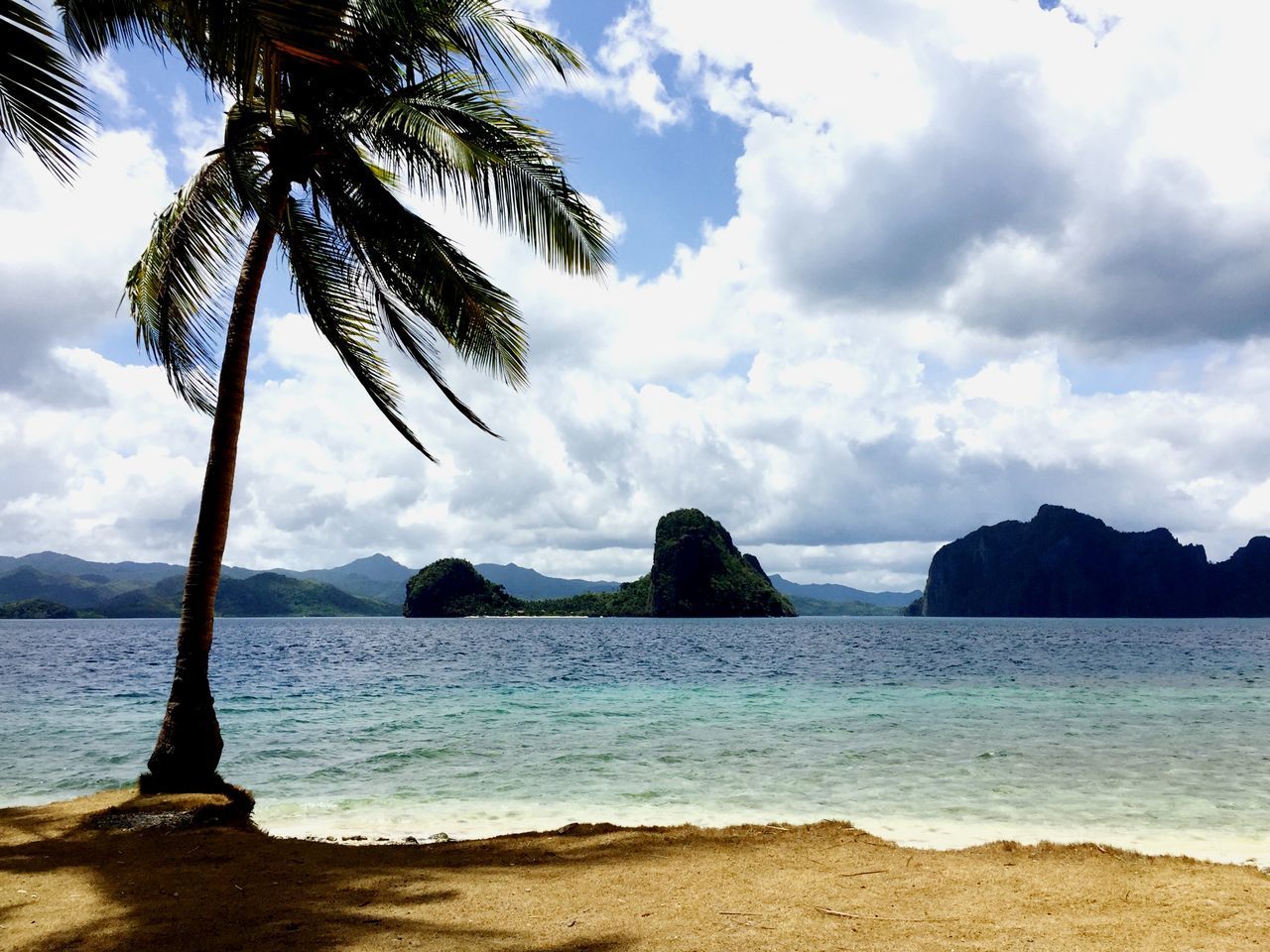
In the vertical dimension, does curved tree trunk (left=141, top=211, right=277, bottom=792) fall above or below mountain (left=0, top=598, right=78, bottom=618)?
above

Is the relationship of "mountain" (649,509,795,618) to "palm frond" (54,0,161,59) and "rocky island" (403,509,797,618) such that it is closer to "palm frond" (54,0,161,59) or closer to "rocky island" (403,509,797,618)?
"rocky island" (403,509,797,618)

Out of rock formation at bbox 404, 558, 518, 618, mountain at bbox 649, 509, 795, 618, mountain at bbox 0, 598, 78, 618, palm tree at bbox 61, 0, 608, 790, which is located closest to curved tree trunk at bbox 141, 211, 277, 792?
palm tree at bbox 61, 0, 608, 790

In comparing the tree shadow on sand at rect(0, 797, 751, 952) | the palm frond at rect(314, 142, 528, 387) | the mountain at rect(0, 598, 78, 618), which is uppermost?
the palm frond at rect(314, 142, 528, 387)

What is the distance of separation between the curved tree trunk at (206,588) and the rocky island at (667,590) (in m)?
141

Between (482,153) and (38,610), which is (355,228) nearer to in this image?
(482,153)

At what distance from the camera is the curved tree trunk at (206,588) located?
25.4ft

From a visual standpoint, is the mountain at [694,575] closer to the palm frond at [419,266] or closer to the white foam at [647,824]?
the white foam at [647,824]

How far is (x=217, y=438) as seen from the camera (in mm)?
8016

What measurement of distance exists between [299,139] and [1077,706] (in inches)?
908

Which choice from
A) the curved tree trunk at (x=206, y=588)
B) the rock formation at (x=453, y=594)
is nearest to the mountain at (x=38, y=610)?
the rock formation at (x=453, y=594)

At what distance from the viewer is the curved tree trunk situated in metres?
7.73

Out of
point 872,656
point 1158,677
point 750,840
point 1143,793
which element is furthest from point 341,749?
point 872,656

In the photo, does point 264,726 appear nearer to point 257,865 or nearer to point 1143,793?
point 257,865

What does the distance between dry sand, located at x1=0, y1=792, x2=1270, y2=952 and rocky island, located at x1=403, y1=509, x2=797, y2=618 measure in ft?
467
